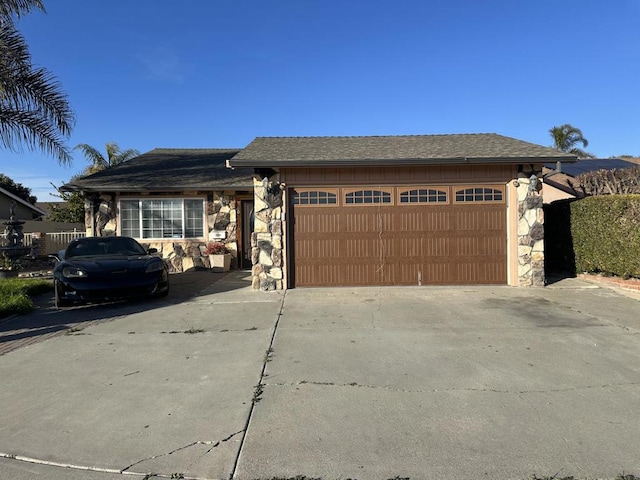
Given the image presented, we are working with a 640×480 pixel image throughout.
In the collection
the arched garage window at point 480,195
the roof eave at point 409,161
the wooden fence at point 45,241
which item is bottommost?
the wooden fence at point 45,241

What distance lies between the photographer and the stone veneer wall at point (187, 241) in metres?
13.7

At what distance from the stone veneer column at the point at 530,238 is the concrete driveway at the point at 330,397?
2.45m

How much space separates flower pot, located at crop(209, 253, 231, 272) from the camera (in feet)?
43.3

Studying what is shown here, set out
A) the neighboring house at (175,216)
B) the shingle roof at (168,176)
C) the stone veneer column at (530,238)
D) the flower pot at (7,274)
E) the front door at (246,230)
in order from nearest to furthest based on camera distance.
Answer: the stone veneer column at (530,238) < the flower pot at (7,274) < the shingle roof at (168,176) < the neighboring house at (175,216) < the front door at (246,230)

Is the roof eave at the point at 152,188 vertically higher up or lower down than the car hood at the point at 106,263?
higher up

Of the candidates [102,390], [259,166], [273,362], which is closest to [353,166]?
[259,166]

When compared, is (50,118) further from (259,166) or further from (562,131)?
(562,131)

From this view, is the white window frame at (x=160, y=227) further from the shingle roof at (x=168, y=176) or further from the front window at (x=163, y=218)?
the shingle roof at (x=168, y=176)

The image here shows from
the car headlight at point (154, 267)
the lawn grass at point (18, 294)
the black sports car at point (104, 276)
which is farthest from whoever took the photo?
the car headlight at point (154, 267)

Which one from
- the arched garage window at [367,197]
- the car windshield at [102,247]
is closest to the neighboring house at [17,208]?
the car windshield at [102,247]

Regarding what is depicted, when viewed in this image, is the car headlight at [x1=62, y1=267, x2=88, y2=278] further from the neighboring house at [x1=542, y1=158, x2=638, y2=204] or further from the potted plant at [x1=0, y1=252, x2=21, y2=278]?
the neighboring house at [x1=542, y1=158, x2=638, y2=204]

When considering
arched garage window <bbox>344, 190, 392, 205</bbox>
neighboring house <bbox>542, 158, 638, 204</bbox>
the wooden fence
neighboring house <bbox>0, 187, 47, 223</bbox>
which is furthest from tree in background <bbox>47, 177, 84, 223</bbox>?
neighboring house <bbox>542, 158, 638, 204</bbox>

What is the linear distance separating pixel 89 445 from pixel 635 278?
998cm

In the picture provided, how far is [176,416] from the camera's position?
12.4 ft
